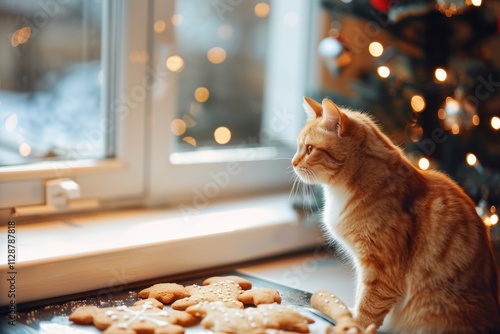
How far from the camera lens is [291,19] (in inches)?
73.6

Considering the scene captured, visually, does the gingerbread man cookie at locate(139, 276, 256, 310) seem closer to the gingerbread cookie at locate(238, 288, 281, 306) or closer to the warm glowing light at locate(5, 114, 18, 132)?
the gingerbread cookie at locate(238, 288, 281, 306)

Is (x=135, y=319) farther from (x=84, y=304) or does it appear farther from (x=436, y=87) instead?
(x=436, y=87)

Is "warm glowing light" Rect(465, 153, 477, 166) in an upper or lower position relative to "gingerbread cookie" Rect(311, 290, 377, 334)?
upper

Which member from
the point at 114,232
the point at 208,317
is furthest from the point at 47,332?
the point at 114,232

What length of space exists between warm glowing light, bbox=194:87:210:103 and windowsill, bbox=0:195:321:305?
1.01ft

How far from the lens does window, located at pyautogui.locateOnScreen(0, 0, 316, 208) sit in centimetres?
142

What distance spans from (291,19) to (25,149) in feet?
2.86

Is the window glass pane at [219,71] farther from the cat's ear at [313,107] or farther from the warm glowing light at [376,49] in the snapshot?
the cat's ear at [313,107]

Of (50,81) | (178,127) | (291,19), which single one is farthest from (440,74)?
(50,81)

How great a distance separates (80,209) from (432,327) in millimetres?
845

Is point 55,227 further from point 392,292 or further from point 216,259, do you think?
point 392,292

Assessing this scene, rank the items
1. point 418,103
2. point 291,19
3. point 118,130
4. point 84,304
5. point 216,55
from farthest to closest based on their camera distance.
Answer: point 291,19, point 216,55, point 418,103, point 118,130, point 84,304

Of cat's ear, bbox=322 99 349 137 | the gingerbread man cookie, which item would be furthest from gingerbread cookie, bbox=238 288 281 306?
cat's ear, bbox=322 99 349 137

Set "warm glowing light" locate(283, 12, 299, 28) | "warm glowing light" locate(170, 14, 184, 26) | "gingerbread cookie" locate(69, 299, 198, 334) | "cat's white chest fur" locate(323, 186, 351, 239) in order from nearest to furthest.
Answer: "gingerbread cookie" locate(69, 299, 198, 334), "cat's white chest fur" locate(323, 186, 351, 239), "warm glowing light" locate(170, 14, 184, 26), "warm glowing light" locate(283, 12, 299, 28)
